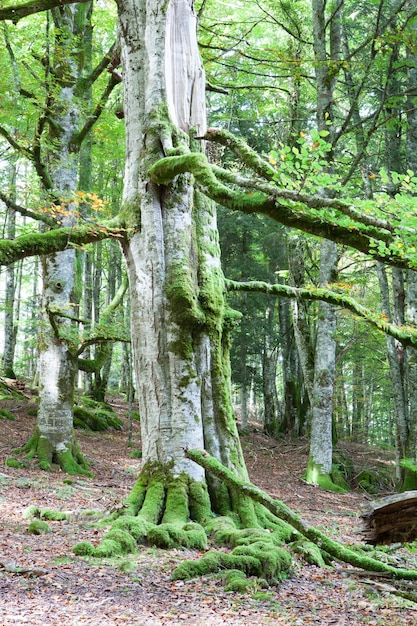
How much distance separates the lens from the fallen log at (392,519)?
4383 mm

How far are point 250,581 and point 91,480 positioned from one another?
631 centimetres

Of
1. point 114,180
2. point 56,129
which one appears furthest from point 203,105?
point 114,180

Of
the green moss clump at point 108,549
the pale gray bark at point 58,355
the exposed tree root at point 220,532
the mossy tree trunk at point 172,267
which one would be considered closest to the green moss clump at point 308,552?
the exposed tree root at point 220,532

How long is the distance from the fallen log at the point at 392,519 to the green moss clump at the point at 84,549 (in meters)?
2.48

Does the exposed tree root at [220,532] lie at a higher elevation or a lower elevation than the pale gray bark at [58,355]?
lower

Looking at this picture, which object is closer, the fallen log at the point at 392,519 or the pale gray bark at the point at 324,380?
the fallen log at the point at 392,519

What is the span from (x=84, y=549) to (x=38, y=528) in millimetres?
1122

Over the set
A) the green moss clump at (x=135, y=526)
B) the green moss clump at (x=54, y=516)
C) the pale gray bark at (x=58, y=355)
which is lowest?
the green moss clump at (x=54, y=516)

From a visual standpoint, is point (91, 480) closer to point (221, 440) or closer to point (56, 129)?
point (221, 440)

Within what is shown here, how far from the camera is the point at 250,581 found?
14.7 ft

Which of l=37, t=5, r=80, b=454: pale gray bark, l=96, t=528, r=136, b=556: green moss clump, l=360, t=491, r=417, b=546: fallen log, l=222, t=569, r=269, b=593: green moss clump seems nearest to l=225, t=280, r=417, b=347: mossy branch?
l=360, t=491, r=417, b=546: fallen log

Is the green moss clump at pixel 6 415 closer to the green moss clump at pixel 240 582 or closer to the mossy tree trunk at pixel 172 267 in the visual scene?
the mossy tree trunk at pixel 172 267

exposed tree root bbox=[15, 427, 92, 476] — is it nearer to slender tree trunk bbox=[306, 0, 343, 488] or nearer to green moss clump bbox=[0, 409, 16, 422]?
green moss clump bbox=[0, 409, 16, 422]

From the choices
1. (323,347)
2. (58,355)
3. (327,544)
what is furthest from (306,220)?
(323,347)
